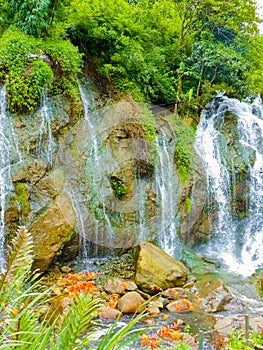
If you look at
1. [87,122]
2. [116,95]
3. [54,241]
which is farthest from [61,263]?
[116,95]

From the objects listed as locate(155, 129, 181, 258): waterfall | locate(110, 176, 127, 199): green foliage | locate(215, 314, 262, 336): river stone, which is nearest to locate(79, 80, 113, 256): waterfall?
locate(110, 176, 127, 199): green foliage

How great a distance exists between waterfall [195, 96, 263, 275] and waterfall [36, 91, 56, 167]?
5.28m

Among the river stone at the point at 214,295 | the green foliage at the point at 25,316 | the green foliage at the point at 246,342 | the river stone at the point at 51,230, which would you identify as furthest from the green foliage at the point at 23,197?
the green foliage at the point at 25,316

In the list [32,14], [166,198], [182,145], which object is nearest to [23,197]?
[166,198]

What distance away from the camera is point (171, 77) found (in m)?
12.7

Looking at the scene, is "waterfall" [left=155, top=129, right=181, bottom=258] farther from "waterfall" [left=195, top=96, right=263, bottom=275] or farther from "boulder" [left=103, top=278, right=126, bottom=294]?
"boulder" [left=103, top=278, right=126, bottom=294]

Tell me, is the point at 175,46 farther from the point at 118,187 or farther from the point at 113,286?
the point at 113,286

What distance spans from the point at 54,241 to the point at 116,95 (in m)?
5.19

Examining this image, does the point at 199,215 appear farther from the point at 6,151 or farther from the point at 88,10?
the point at 88,10

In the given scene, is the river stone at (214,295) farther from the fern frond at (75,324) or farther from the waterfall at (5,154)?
the fern frond at (75,324)

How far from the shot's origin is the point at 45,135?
8.95 meters

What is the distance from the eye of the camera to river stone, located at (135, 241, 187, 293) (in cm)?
763

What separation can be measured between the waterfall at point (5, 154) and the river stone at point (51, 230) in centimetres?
75

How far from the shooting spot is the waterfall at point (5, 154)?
7.67 m
